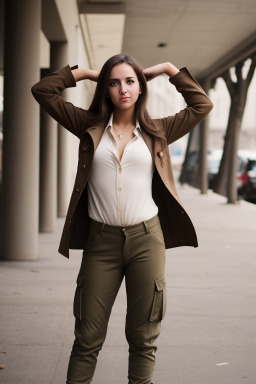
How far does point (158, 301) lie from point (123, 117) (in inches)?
34.7

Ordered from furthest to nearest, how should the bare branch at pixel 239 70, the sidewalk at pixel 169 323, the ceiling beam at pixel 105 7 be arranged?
the bare branch at pixel 239 70 → the ceiling beam at pixel 105 7 → the sidewalk at pixel 169 323

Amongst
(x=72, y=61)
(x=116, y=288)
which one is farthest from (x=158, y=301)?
(x=72, y=61)

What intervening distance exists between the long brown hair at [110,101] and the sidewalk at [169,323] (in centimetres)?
156

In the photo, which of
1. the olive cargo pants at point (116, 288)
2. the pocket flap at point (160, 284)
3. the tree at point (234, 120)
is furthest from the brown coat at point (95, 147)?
the tree at point (234, 120)

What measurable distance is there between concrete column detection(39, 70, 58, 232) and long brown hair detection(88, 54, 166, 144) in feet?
23.5

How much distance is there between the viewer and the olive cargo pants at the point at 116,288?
3.02 m

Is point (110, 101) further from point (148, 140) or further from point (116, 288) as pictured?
point (116, 288)

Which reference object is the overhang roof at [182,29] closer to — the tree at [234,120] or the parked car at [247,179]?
the tree at [234,120]

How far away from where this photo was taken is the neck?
3.12m

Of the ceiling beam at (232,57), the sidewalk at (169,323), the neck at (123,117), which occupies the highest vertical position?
the ceiling beam at (232,57)

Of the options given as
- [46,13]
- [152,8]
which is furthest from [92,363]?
[152,8]

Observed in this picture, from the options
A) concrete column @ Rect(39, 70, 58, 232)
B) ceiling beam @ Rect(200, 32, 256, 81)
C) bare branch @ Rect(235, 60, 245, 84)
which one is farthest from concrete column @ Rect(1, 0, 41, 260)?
bare branch @ Rect(235, 60, 245, 84)

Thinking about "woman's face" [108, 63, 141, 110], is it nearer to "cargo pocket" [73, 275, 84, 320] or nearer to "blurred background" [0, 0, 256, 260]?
"cargo pocket" [73, 275, 84, 320]

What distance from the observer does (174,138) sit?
3.26m
